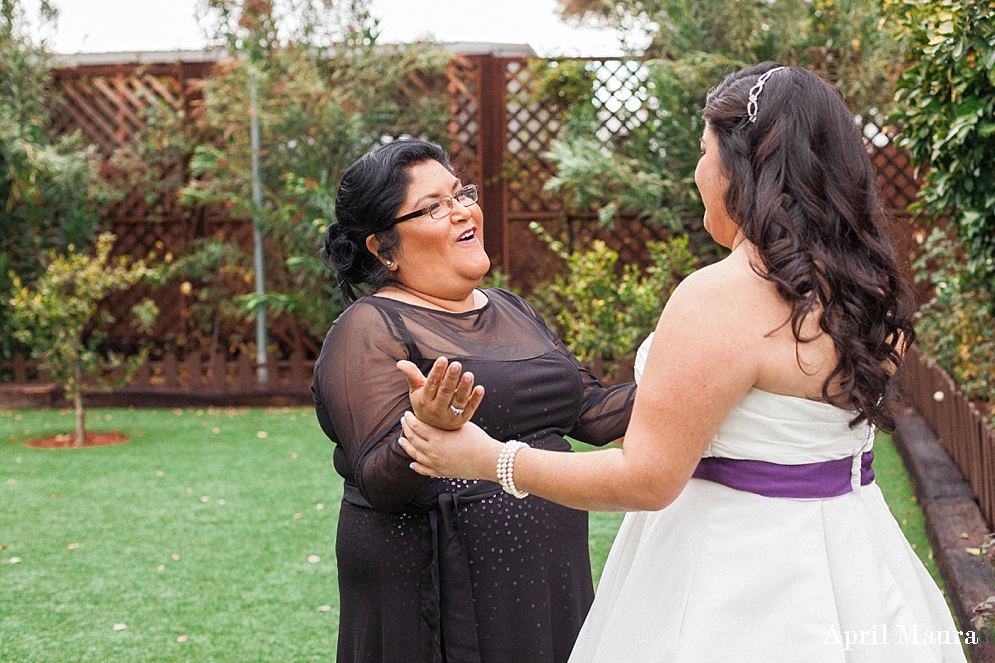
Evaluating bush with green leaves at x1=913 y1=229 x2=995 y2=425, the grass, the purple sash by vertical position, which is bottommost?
the grass

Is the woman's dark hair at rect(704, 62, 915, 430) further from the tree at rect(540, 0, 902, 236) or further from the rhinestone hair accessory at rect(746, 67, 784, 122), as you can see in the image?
the tree at rect(540, 0, 902, 236)

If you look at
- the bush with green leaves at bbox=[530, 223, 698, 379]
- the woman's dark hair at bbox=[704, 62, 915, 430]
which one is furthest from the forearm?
the bush with green leaves at bbox=[530, 223, 698, 379]

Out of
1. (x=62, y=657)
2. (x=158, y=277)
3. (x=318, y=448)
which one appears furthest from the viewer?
(x=158, y=277)

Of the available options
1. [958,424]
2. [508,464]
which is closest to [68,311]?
[958,424]

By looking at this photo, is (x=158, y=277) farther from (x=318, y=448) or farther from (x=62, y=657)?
(x=62, y=657)

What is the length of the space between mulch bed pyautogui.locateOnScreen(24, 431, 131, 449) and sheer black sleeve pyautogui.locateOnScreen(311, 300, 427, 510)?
5.90m

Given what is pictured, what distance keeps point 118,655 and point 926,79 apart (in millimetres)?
3941

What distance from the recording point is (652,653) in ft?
5.94

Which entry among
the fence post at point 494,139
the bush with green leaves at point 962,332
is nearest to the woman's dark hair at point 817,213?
the bush with green leaves at point 962,332

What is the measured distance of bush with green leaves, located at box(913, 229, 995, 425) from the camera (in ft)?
19.7

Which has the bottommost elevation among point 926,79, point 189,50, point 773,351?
point 773,351

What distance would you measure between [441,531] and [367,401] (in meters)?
0.36

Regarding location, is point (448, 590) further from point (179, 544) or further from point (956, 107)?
point (179, 544)

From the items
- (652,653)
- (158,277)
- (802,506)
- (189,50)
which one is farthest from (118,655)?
(189,50)
